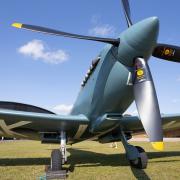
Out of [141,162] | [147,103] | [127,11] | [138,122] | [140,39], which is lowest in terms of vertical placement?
[141,162]

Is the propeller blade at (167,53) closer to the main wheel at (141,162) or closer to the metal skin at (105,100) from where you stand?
the metal skin at (105,100)

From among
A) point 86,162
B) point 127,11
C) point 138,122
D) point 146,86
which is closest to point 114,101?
point 146,86

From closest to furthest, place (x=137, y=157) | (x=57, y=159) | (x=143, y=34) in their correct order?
(x=143, y=34), (x=57, y=159), (x=137, y=157)

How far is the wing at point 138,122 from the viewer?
10.6m

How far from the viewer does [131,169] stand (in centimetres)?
909

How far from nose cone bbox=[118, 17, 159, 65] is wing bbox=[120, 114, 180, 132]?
2.85 metres

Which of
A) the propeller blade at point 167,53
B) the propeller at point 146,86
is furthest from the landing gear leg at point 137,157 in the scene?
the propeller blade at point 167,53

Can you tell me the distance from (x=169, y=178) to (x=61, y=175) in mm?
2885

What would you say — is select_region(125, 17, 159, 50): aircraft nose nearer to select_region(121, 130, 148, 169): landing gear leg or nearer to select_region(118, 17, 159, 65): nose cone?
select_region(118, 17, 159, 65): nose cone

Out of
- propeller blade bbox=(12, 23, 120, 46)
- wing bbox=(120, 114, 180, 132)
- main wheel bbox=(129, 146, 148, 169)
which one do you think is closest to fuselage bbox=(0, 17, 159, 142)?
propeller blade bbox=(12, 23, 120, 46)

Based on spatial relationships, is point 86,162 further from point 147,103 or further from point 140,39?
point 140,39

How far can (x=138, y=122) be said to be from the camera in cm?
1081

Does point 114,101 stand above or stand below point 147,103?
above

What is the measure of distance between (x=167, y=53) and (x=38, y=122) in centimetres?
502
